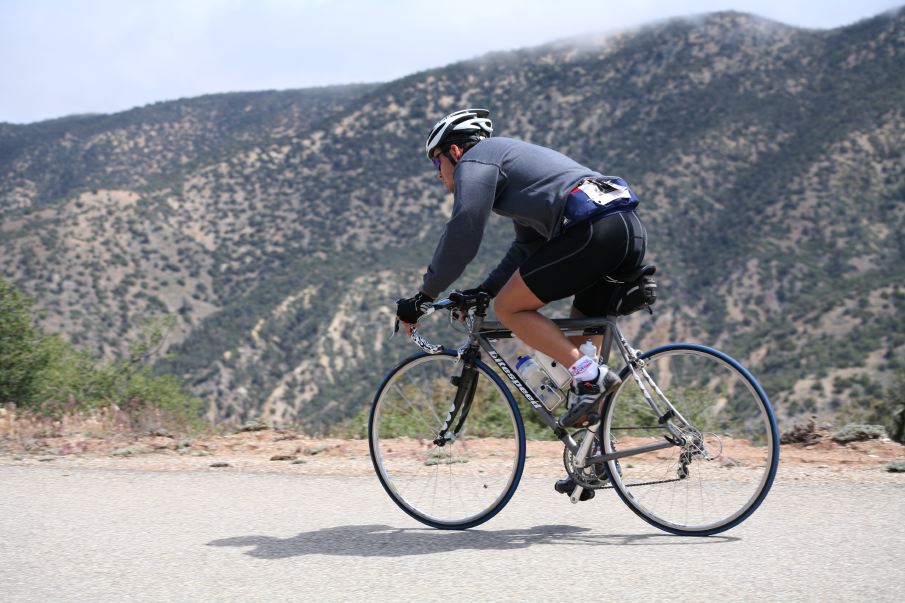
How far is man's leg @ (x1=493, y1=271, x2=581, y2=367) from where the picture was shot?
4.11m

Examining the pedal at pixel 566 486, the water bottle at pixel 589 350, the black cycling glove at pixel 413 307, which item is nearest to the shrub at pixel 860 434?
the pedal at pixel 566 486

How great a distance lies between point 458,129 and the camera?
427 centimetres

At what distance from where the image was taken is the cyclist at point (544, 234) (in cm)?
397

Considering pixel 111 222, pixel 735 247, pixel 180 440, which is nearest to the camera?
pixel 180 440

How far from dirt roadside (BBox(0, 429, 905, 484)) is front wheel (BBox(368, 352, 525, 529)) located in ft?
3.49

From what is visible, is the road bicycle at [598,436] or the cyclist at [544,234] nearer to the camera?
the cyclist at [544,234]

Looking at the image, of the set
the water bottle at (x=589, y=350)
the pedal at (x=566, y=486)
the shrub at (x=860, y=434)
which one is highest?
the water bottle at (x=589, y=350)

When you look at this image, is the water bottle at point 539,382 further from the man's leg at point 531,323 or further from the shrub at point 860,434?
the shrub at point 860,434

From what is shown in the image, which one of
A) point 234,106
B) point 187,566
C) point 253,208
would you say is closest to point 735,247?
point 253,208

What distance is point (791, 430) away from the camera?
6.57 metres

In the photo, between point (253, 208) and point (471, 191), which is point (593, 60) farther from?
point (471, 191)

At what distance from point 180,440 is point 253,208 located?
245 feet

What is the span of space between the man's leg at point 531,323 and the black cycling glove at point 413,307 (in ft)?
1.12

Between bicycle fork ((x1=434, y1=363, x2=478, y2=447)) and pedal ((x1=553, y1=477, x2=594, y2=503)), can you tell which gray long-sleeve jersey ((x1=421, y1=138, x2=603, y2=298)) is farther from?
pedal ((x1=553, y1=477, x2=594, y2=503))
